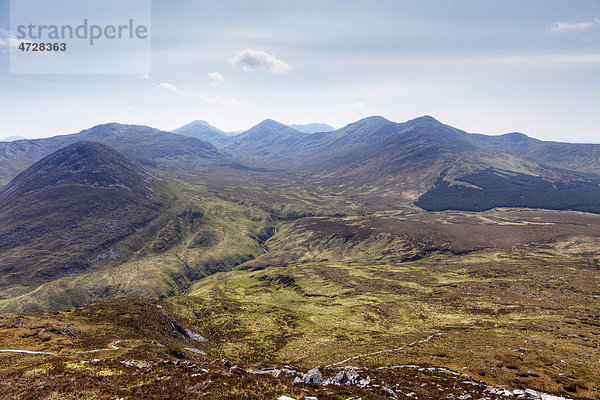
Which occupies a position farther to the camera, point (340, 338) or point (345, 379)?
point (340, 338)

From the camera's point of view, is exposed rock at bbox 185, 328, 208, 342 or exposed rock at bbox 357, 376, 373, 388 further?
exposed rock at bbox 185, 328, 208, 342

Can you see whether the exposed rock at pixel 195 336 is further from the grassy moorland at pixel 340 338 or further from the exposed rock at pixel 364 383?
the exposed rock at pixel 364 383

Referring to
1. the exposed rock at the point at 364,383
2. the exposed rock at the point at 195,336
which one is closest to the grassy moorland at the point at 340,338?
the exposed rock at the point at 364,383

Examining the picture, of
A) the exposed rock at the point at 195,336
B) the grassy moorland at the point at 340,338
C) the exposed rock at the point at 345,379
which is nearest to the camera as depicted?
the grassy moorland at the point at 340,338

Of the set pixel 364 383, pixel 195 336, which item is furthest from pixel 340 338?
pixel 364 383

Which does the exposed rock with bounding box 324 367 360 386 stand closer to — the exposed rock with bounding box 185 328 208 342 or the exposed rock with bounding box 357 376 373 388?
the exposed rock with bounding box 357 376 373 388

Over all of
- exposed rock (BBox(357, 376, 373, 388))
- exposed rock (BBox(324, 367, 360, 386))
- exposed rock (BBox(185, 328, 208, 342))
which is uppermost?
exposed rock (BBox(324, 367, 360, 386))

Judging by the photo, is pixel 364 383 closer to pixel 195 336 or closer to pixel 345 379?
pixel 345 379

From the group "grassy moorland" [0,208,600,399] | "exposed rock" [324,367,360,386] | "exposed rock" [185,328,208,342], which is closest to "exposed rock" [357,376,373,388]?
"exposed rock" [324,367,360,386]

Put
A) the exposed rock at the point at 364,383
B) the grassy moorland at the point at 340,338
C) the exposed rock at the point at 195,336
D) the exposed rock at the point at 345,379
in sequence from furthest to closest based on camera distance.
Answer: the exposed rock at the point at 195,336 < the exposed rock at the point at 345,379 < the exposed rock at the point at 364,383 < the grassy moorland at the point at 340,338

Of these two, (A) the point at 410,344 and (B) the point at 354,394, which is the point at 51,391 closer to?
(B) the point at 354,394

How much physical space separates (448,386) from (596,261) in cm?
22260

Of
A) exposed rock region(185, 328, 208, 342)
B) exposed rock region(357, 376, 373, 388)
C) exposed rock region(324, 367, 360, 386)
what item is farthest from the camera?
exposed rock region(185, 328, 208, 342)

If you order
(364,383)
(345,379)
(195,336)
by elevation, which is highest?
(345,379)
